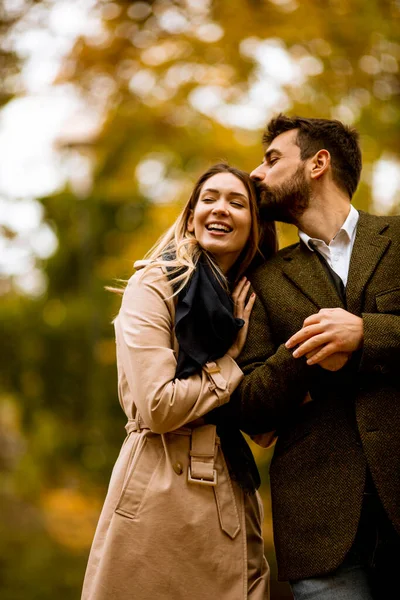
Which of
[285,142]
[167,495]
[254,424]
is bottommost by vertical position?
[167,495]

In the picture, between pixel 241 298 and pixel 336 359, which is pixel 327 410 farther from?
pixel 241 298

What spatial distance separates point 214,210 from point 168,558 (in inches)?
54.1

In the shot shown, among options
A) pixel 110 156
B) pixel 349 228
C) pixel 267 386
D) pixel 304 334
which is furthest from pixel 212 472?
pixel 110 156

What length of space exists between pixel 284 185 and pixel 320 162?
194 millimetres

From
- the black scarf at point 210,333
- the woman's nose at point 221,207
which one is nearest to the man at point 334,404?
the black scarf at point 210,333

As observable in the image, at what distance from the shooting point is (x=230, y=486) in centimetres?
279

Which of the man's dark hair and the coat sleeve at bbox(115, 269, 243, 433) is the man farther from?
the man's dark hair

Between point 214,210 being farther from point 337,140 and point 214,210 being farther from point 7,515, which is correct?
point 7,515

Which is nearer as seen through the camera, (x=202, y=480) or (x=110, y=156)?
(x=202, y=480)

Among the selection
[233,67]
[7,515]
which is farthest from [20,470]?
[233,67]

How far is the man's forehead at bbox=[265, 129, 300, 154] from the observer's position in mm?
3201

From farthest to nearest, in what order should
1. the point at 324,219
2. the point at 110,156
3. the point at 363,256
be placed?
1. the point at 110,156
2. the point at 324,219
3. the point at 363,256

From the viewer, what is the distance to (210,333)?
2.77m

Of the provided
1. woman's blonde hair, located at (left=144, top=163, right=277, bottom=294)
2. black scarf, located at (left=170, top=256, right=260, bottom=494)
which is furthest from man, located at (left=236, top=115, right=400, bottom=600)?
woman's blonde hair, located at (left=144, top=163, right=277, bottom=294)
